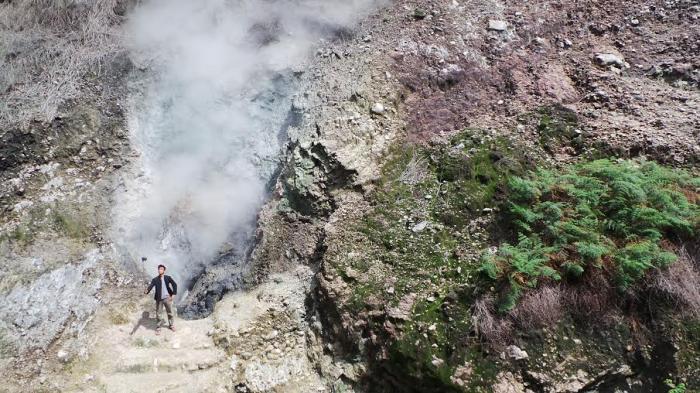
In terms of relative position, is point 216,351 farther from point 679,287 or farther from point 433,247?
point 679,287

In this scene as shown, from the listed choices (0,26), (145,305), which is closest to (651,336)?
(145,305)

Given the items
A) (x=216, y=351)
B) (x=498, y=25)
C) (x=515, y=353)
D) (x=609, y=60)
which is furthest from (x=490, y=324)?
(x=498, y=25)

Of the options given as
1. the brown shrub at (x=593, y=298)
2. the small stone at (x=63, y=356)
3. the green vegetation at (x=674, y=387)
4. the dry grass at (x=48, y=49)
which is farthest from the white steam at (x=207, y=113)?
the green vegetation at (x=674, y=387)

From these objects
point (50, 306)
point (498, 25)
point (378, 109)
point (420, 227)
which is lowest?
point (50, 306)

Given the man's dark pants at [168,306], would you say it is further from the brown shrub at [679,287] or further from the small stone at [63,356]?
the brown shrub at [679,287]

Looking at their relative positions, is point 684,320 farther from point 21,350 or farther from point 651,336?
point 21,350

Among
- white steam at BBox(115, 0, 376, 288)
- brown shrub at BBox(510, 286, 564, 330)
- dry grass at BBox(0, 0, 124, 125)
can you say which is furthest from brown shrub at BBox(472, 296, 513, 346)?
dry grass at BBox(0, 0, 124, 125)
